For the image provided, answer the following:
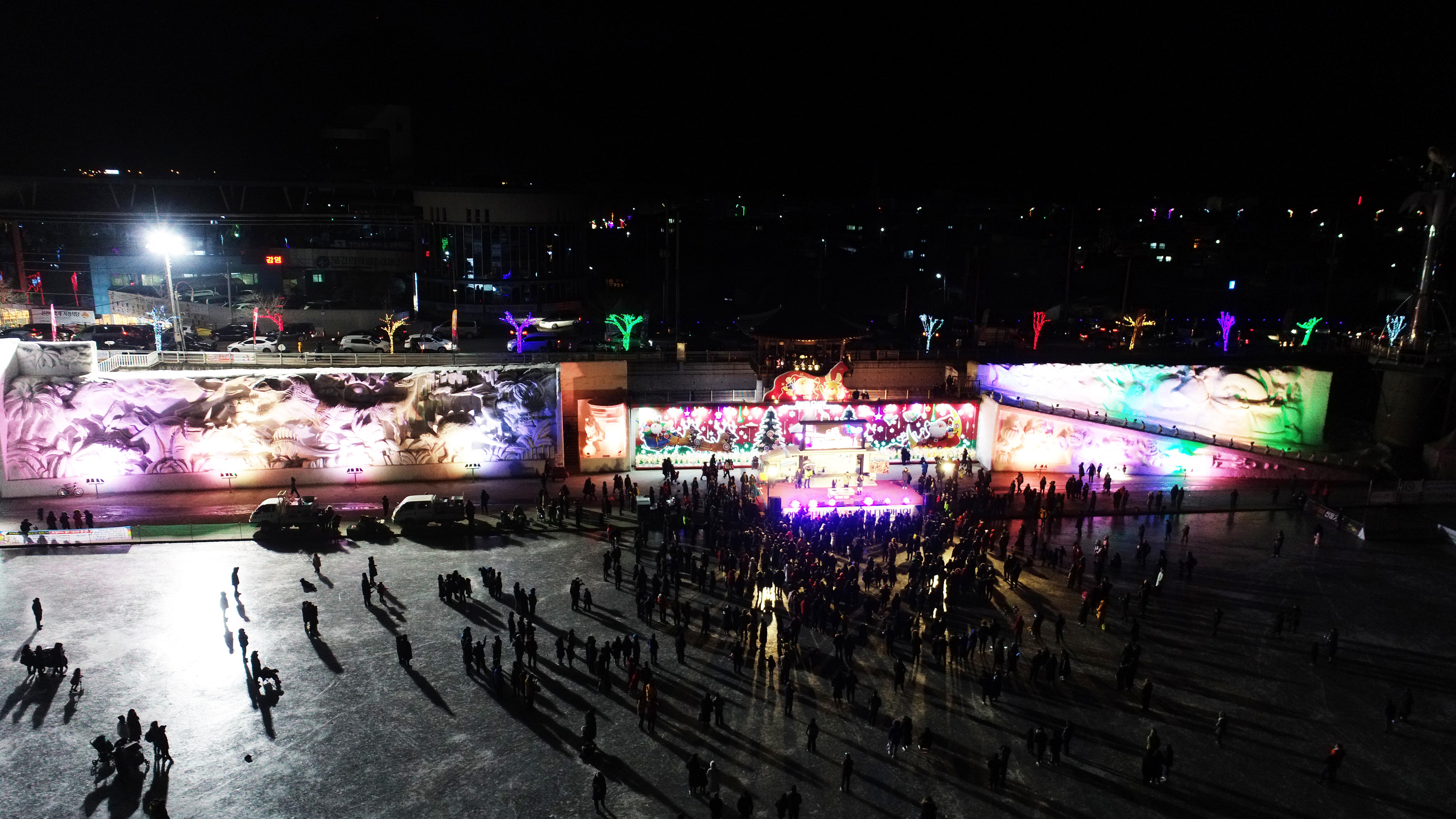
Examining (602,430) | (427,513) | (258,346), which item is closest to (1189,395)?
(602,430)

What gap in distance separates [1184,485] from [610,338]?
2549cm

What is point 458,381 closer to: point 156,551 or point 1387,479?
point 156,551

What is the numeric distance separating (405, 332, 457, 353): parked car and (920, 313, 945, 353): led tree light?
2007cm

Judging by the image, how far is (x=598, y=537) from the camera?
2850cm

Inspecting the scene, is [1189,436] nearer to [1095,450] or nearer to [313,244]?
[1095,450]

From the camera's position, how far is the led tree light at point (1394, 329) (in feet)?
119

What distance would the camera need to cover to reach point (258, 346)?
36.9 meters

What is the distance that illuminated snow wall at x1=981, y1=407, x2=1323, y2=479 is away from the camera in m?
35.3

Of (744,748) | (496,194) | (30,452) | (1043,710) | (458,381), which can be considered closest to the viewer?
(744,748)

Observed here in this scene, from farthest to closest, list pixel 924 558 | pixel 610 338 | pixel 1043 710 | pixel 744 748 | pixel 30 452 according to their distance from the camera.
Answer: pixel 610 338, pixel 30 452, pixel 924 558, pixel 1043 710, pixel 744 748

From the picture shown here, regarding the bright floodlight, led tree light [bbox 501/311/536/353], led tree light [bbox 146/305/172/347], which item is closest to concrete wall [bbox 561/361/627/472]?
led tree light [bbox 501/311/536/353]

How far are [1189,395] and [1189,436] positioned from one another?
3.77 meters

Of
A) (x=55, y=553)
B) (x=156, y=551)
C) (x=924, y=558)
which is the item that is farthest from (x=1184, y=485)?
(x=55, y=553)

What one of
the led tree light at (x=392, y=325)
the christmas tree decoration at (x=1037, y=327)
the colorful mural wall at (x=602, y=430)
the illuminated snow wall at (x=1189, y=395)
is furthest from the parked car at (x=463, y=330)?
the christmas tree decoration at (x=1037, y=327)
